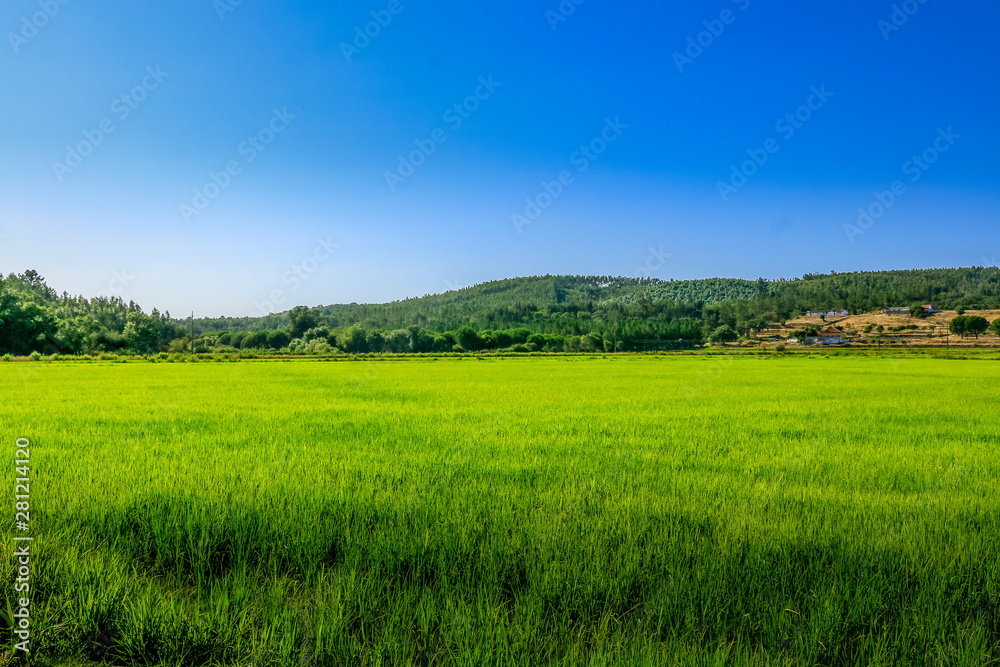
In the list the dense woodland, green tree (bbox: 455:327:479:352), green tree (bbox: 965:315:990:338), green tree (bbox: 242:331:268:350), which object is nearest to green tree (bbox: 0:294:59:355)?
the dense woodland

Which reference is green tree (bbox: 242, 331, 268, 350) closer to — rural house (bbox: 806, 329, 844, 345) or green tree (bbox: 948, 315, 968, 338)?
rural house (bbox: 806, 329, 844, 345)

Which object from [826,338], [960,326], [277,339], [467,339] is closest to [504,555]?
[467,339]

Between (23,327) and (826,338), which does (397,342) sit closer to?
(23,327)

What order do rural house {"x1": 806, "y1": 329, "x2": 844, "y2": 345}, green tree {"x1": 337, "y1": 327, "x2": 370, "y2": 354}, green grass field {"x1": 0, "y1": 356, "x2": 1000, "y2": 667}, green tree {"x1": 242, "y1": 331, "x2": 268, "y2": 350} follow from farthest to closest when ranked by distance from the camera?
green tree {"x1": 242, "y1": 331, "x2": 268, "y2": 350}, rural house {"x1": 806, "y1": 329, "x2": 844, "y2": 345}, green tree {"x1": 337, "y1": 327, "x2": 370, "y2": 354}, green grass field {"x1": 0, "y1": 356, "x2": 1000, "y2": 667}

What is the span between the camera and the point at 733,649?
9.17ft

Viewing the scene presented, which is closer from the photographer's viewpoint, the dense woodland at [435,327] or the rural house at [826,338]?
the dense woodland at [435,327]

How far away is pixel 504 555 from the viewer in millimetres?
3719

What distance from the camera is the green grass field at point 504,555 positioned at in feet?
8.93

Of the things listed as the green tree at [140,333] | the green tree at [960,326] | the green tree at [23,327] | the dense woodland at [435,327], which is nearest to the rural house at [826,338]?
the dense woodland at [435,327]

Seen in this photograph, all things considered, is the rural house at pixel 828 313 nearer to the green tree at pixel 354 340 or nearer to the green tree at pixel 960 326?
the green tree at pixel 960 326

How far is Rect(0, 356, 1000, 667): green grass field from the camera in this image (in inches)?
107

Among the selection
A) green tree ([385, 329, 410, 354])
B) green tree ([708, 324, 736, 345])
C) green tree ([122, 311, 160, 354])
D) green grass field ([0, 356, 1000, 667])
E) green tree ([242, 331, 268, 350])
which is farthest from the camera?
green tree ([708, 324, 736, 345])

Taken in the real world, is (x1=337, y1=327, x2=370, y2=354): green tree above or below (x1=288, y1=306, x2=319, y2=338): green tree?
below

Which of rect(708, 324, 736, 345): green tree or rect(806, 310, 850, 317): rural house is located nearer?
rect(708, 324, 736, 345): green tree
